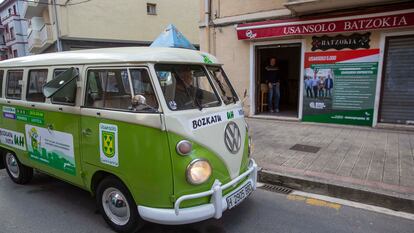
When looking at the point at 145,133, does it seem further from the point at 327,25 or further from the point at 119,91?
the point at 327,25

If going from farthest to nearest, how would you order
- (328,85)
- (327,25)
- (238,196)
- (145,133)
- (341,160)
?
(328,85) < (327,25) < (341,160) < (238,196) < (145,133)

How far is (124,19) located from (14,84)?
15699 millimetres

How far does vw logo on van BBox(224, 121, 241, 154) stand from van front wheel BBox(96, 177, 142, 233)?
120 cm

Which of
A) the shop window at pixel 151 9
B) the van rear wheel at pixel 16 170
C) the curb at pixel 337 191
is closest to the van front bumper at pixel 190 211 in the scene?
the curb at pixel 337 191

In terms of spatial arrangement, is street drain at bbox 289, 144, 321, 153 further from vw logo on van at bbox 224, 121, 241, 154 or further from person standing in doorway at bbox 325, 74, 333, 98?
vw logo on van at bbox 224, 121, 241, 154

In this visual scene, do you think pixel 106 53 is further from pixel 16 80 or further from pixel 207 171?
pixel 16 80

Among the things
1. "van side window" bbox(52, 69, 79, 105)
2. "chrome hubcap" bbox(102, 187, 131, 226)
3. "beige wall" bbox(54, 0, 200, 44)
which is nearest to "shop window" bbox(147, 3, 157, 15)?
"beige wall" bbox(54, 0, 200, 44)

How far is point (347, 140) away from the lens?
258 inches

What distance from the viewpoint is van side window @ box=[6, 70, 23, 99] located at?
4.46 m

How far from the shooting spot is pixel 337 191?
13.8ft

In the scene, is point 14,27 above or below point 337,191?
above

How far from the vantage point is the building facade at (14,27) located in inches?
1246

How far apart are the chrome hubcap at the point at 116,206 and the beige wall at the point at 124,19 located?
1506 centimetres

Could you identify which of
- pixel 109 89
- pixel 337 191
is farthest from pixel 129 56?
pixel 337 191
